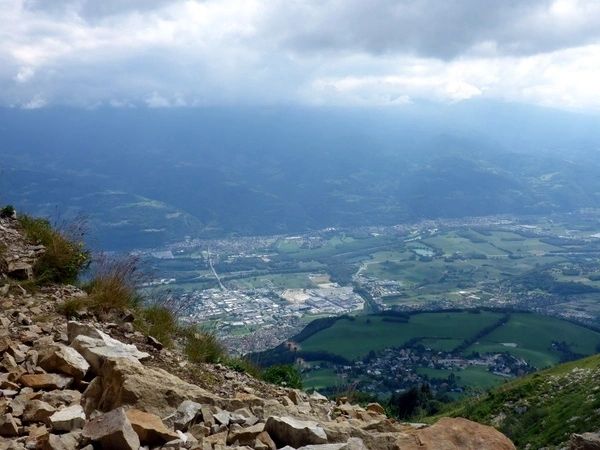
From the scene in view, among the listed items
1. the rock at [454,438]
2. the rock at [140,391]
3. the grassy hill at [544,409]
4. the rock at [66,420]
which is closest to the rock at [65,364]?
the rock at [140,391]

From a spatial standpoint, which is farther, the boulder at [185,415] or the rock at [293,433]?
the boulder at [185,415]

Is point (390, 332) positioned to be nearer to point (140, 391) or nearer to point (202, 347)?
point (202, 347)

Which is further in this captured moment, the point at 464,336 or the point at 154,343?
the point at 464,336

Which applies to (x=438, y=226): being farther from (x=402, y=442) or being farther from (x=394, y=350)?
(x=402, y=442)

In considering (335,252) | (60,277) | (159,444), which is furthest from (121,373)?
(335,252)

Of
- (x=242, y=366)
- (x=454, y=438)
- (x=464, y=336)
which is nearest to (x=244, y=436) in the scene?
(x=454, y=438)

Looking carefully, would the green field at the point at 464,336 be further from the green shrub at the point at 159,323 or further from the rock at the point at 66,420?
the rock at the point at 66,420
